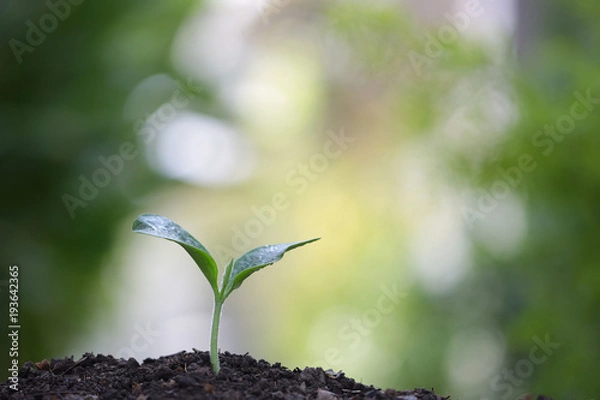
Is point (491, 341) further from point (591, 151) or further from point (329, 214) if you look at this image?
point (329, 214)

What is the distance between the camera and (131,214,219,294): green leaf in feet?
2.10

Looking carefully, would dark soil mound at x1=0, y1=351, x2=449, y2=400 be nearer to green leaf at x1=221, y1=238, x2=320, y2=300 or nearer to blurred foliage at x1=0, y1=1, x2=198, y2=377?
green leaf at x1=221, y1=238, x2=320, y2=300

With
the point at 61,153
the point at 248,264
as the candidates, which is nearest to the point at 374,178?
the point at 61,153

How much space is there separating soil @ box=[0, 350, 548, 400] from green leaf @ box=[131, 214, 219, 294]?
0.31ft

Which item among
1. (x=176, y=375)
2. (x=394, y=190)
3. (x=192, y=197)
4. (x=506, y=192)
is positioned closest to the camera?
(x=176, y=375)

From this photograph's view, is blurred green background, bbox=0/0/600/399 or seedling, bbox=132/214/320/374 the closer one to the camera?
seedling, bbox=132/214/320/374

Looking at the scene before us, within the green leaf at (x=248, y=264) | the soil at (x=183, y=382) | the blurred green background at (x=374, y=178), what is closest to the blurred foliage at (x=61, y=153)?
the blurred green background at (x=374, y=178)

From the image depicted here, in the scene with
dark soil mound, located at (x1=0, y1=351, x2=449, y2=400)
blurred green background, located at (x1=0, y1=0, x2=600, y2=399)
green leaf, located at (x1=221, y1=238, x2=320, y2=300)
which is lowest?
dark soil mound, located at (x1=0, y1=351, x2=449, y2=400)

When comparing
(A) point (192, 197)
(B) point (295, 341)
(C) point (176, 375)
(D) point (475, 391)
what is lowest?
(C) point (176, 375)

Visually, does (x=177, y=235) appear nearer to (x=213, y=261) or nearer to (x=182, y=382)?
(x=213, y=261)

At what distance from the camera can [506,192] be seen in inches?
75.4

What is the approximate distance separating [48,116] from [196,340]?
54.3 inches

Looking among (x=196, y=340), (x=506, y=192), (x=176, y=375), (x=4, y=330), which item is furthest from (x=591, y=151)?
(x=196, y=340)

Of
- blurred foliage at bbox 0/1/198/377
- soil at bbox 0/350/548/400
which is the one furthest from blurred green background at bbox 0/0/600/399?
soil at bbox 0/350/548/400
